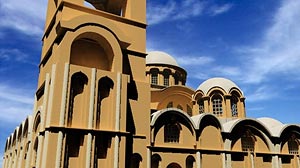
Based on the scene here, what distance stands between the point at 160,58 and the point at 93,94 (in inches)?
683

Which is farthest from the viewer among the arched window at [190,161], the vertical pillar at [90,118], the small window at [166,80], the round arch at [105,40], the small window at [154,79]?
the small window at [166,80]

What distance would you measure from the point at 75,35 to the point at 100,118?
478cm

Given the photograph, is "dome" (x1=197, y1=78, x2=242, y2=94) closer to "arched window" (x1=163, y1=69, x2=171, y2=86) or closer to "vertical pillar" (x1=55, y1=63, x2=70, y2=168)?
"arched window" (x1=163, y1=69, x2=171, y2=86)

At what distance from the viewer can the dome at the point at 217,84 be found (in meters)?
27.1

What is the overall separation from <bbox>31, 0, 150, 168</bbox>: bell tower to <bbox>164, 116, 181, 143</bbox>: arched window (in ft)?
6.79

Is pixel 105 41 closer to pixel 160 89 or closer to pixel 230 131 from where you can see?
pixel 230 131

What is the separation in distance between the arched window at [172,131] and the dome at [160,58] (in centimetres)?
1270

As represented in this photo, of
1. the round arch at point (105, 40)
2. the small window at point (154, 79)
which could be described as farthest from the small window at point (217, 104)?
the round arch at point (105, 40)

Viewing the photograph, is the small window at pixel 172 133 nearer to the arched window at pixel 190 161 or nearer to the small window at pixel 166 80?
the arched window at pixel 190 161

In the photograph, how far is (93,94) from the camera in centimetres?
1584

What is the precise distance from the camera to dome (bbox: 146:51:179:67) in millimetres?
31875

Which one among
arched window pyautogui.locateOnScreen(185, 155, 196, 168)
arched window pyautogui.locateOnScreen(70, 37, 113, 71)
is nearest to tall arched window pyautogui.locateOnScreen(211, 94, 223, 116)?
arched window pyautogui.locateOnScreen(185, 155, 196, 168)

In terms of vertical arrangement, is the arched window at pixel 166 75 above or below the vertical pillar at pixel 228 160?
above

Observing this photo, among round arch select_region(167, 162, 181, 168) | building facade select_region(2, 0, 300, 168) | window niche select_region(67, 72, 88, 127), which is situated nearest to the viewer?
building facade select_region(2, 0, 300, 168)
